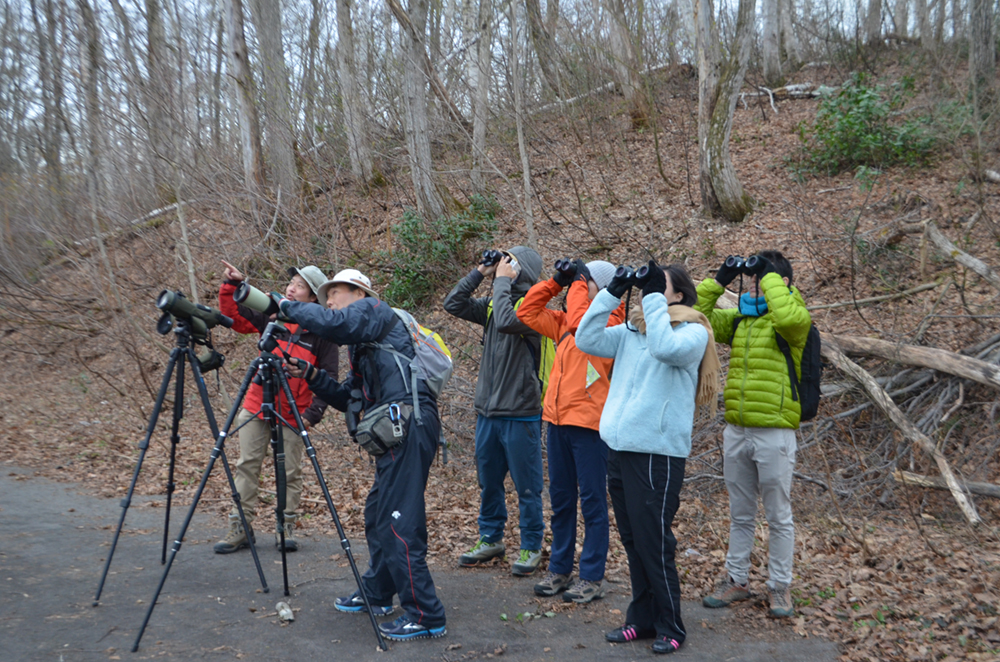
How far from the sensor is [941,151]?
35.3 ft

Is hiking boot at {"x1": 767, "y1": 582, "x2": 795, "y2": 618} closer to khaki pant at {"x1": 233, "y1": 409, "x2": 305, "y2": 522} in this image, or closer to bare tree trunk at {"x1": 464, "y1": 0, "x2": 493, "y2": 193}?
khaki pant at {"x1": 233, "y1": 409, "x2": 305, "y2": 522}

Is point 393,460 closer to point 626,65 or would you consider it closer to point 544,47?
point 544,47

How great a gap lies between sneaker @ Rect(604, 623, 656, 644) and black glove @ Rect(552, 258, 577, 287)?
2.03 m

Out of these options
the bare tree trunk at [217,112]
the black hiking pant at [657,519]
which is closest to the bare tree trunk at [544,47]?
the bare tree trunk at [217,112]

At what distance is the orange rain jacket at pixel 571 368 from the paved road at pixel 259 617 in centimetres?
120

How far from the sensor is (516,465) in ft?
16.1

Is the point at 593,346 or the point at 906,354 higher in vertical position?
the point at 593,346

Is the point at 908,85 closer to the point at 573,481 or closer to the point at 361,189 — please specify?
the point at 361,189

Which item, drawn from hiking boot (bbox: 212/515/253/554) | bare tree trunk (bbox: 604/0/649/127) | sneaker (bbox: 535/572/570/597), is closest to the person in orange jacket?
sneaker (bbox: 535/572/570/597)

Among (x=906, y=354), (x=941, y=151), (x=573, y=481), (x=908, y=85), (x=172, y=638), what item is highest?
(x=908, y=85)

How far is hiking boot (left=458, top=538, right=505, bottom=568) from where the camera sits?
5.18m

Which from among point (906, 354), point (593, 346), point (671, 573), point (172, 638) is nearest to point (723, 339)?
point (593, 346)

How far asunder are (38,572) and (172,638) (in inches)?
64.6

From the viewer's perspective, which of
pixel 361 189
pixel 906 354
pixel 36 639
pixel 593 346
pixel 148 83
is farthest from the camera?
pixel 361 189
